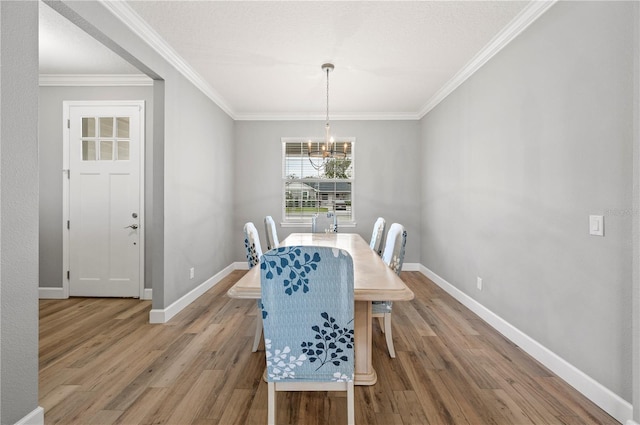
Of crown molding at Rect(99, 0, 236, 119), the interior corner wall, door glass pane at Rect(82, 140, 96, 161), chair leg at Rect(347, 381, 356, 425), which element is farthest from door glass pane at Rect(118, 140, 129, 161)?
chair leg at Rect(347, 381, 356, 425)

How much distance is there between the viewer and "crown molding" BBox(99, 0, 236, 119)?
2416 mm

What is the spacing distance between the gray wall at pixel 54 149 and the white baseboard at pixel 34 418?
231cm

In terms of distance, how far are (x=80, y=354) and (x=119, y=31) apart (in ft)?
8.19

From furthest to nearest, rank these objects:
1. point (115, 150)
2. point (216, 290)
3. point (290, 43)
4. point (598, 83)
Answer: point (216, 290) < point (115, 150) < point (290, 43) < point (598, 83)

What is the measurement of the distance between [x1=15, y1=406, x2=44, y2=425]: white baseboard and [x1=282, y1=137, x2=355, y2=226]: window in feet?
13.5

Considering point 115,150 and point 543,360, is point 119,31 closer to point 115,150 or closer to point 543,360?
point 115,150

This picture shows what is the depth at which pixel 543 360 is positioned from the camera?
7.50 feet

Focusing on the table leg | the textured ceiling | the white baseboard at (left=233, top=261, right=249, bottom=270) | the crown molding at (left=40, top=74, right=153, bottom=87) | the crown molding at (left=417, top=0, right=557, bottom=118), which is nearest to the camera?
the table leg

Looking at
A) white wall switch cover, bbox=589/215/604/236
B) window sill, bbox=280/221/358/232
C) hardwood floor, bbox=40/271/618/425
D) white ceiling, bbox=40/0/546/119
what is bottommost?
hardwood floor, bbox=40/271/618/425

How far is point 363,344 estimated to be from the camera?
2.00 m

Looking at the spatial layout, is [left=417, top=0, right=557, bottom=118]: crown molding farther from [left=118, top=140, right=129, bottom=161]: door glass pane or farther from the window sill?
[left=118, top=140, right=129, bottom=161]: door glass pane

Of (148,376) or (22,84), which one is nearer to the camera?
(22,84)

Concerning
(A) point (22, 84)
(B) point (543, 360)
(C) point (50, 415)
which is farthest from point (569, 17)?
(C) point (50, 415)

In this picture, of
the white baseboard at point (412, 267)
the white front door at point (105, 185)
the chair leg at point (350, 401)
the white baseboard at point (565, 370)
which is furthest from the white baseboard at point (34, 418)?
the white baseboard at point (412, 267)
